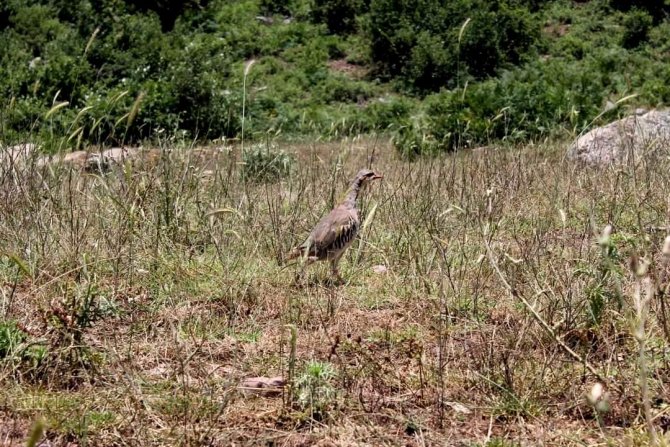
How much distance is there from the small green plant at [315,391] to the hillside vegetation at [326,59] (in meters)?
9.55

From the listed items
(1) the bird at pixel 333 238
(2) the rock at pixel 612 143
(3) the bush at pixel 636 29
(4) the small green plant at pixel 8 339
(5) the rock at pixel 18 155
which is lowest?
(3) the bush at pixel 636 29

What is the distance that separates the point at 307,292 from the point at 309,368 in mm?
1023

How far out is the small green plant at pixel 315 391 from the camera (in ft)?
10.7

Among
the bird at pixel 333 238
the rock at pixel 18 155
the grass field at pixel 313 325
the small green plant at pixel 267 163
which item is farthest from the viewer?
the small green plant at pixel 267 163

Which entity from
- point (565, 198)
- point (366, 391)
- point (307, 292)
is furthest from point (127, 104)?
point (366, 391)

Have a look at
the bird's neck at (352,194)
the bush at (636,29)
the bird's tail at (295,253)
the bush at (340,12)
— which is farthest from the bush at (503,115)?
the bush at (340,12)

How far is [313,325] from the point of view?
4.18 m

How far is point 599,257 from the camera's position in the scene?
4.29 meters

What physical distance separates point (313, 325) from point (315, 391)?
89cm

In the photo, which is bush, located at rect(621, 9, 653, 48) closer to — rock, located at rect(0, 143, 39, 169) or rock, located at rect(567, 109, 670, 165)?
rock, located at rect(567, 109, 670, 165)

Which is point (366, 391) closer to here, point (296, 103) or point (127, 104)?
point (127, 104)

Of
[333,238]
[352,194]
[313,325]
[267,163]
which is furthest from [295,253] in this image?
[267,163]

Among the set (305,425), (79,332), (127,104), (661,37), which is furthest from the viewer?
(661,37)

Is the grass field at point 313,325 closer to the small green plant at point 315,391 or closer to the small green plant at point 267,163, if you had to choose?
the small green plant at point 315,391
